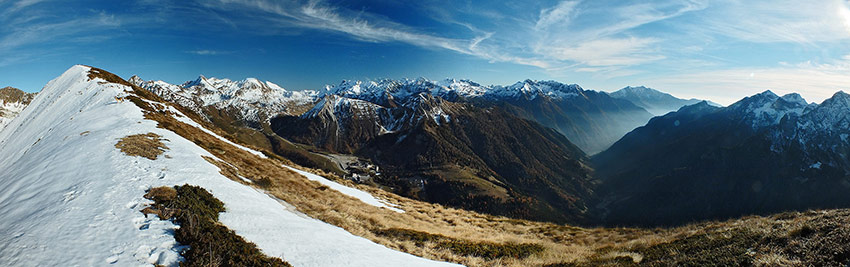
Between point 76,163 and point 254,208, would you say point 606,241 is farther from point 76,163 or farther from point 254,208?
point 76,163

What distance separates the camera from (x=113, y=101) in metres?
41.5

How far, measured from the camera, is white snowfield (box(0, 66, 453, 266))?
381 inches

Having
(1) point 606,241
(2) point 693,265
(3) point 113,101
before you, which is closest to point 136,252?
(2) point 693,265

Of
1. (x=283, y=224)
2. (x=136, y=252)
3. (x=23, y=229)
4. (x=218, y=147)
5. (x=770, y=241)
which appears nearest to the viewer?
(x=136, y=252)

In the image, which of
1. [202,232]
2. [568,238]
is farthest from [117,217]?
[568,238]

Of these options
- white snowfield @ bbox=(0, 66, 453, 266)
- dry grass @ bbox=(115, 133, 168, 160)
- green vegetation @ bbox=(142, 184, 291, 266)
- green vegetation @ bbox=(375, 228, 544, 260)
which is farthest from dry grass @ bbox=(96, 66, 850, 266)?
green vegetation @ bbox=(142, 184, 291, 266)

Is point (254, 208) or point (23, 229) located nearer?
point (23, 229)

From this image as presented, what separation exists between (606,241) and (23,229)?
31.9 meters

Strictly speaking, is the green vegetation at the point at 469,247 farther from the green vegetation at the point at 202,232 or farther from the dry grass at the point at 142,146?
the dry grass at the point at 142,146

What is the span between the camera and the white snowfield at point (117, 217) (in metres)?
9.67

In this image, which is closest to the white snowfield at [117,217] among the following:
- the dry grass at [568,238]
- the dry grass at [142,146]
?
the dry grass at [142,146]

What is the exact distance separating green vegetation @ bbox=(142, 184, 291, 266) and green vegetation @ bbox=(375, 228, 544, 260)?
30.9 ft

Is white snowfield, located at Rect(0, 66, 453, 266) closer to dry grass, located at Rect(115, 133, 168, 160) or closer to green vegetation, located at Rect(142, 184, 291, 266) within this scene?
green vegetation, located at Rect(142, 184, 291, 266)

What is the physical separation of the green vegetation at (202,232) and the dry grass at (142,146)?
843 cm
